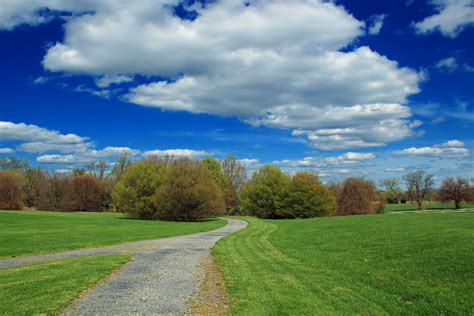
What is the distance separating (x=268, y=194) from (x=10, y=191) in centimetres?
5769

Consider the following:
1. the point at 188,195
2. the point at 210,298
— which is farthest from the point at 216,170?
the point at 210,298

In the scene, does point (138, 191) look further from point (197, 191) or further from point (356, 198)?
point (356, 198)

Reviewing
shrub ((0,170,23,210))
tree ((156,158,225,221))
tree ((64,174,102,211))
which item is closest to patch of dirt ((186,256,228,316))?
tree ((156,158,225,221))

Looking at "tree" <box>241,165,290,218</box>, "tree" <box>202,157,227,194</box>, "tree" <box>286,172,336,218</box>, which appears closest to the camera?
"tree" <box>286,172,336,218</box>

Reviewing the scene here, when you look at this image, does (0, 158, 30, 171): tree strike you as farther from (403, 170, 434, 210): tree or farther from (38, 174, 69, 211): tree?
(403, 170, 434, 210): tree

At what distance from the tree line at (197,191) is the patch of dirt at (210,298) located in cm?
4576

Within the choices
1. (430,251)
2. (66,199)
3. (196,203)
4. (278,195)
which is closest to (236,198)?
(278,195)

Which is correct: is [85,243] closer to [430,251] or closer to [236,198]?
[430,251]

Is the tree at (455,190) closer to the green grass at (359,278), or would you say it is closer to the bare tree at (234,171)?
the bare tree at (234,171)

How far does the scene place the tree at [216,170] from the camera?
286 ft

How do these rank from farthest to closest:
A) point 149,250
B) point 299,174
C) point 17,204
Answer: point 17,204
point 299,174
point 149,250

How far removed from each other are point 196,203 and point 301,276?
46.8 m

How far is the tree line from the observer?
59062 millimetres

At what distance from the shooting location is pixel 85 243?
22.8 m
